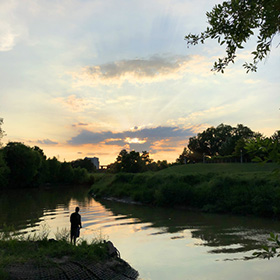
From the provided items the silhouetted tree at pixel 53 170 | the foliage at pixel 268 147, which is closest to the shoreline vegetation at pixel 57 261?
the foliage at pixel 268 147

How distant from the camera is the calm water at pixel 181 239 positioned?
12.9 m

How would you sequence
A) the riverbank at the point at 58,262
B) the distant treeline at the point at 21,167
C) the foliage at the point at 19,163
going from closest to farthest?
the riverbank at the point at 58,262
the distant treeline at the point at 21,167
the foliage at the point at 19,163

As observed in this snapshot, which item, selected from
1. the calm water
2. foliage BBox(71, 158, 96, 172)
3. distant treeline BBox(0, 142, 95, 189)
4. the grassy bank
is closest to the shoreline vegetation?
the calm water

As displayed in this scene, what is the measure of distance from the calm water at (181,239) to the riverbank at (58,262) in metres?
1.82

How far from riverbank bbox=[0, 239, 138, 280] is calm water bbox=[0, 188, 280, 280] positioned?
182 centimetres

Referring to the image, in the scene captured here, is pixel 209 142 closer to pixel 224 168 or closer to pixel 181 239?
pixel 224 168

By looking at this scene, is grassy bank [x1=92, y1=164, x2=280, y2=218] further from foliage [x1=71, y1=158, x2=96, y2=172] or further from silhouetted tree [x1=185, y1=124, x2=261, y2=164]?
foliage [x1=71, y1=158, x2=96, y2=172]

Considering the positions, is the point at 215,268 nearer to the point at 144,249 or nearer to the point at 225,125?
the point at 144,249

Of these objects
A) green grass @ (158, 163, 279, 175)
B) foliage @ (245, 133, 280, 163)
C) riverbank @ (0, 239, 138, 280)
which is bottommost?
riverbank @ (0, 239, 138, 280)

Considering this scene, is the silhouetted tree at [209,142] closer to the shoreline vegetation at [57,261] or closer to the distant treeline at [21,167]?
the distant treeline at [21,167]

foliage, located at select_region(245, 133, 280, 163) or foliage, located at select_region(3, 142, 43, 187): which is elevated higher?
foliage, located at select_region(3, 142, 43, 187)

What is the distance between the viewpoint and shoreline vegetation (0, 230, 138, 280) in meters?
9.51

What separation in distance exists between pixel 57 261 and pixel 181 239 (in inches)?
422

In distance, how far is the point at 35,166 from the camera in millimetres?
84000
